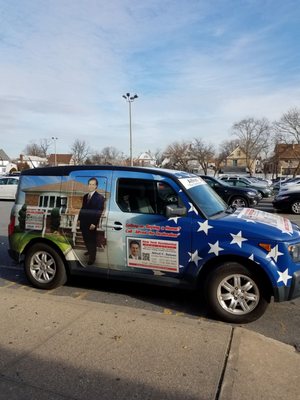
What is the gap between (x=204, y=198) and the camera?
506 centimetres

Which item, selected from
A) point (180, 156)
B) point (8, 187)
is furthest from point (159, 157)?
point (8, 187)

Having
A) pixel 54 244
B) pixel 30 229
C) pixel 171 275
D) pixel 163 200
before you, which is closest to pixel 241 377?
pixel 171 275

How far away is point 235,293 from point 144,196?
167cm

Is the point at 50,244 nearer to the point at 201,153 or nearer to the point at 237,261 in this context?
the point at 237,261

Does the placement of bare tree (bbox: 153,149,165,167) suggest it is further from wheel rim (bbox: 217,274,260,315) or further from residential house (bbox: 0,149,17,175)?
wheel rim (bbox: 217,274,260,315)

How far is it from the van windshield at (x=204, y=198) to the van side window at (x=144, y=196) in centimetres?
25

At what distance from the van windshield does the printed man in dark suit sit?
1205mm

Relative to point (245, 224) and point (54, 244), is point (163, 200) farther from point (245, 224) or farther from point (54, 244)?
point (54, 244)

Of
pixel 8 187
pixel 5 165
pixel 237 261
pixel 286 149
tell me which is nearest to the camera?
pixel 237 261

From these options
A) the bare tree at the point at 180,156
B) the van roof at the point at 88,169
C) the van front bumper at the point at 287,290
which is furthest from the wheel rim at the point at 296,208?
the bare tree at the point at 180,156

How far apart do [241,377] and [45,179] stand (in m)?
3.78

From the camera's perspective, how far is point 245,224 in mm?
4465

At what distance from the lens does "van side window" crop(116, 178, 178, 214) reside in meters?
4.84

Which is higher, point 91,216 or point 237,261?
point 91,216
